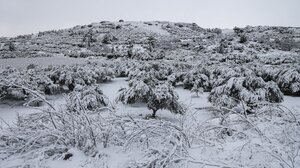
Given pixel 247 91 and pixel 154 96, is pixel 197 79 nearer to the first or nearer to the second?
pixel 247 91

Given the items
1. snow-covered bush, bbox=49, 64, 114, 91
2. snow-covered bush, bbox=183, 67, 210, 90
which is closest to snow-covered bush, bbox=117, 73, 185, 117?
snow-covered bush, bbox=183, 67, 210, 90

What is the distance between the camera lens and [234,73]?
998 cm

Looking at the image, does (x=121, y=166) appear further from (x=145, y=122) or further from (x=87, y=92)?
(x=87, y=92)

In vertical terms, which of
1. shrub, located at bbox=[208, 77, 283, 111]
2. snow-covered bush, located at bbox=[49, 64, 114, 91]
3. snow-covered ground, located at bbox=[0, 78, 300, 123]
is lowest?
snow-covered ground, located at bbox=[0, 78, 300, 123]

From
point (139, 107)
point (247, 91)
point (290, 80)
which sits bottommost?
point (139, 107)

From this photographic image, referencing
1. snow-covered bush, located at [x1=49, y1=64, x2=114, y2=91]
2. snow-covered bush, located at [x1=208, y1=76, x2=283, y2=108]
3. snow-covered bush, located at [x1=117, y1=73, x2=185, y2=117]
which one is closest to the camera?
snow-covered bush, located at [x1=208, y1=76, x2=283, y2=108]

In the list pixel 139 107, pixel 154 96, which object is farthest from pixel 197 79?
pixel 154 96

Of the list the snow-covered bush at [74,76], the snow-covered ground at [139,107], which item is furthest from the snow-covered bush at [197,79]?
the snow-covered bush at [74,76]

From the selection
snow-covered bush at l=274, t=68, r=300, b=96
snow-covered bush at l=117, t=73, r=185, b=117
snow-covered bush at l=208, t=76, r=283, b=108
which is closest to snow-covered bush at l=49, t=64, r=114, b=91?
snow-covered bush at l=117, t=73, r=185, b=117

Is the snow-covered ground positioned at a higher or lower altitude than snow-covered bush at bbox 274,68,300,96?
lower

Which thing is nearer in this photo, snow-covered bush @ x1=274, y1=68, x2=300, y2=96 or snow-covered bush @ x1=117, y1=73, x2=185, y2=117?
snow-covered bush @ x1=117, y1=73, x2=185, y2=117

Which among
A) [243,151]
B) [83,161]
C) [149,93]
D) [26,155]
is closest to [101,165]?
[83,161]

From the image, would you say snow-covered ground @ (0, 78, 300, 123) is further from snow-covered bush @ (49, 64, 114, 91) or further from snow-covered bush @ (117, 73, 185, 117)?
snow-covered bush @ (49, 64, 114, 91)

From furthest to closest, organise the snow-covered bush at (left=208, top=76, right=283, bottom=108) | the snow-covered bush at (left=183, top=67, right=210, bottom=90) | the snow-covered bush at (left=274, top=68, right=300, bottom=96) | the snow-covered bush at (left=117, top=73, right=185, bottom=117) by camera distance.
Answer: the snow-covered bush at (left=183, top=67, right=210, bottom=90)
the snow-covered bush at (left=274, top=68, right=300, bottom=96)
the snow-covered bush at (left=117, top=73, right=185, bottom=117)
the snow-covered bush at (left=208, top=76, right=283, bottom=108)
